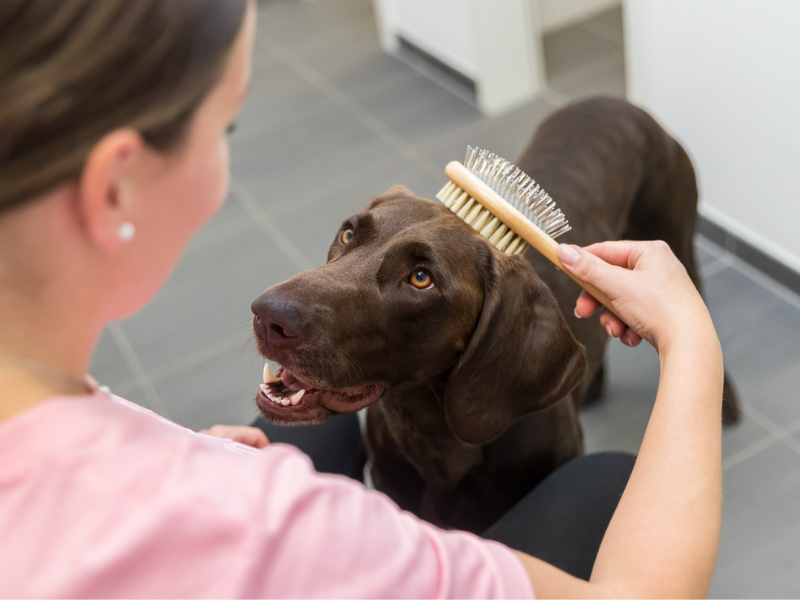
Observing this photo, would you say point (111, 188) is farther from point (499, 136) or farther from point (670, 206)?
point (499, 136)

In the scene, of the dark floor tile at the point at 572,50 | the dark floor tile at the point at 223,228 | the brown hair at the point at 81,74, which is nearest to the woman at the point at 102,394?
the brown hair at the point at 81,74

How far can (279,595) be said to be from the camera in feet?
2.29

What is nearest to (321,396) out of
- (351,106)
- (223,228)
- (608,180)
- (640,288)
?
(640,288)

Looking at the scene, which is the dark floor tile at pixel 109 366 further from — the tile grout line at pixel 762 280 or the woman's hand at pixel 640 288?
the tile grout line at pixel 762 280

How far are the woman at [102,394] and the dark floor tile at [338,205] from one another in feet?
10.1

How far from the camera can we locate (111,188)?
68 centimetres

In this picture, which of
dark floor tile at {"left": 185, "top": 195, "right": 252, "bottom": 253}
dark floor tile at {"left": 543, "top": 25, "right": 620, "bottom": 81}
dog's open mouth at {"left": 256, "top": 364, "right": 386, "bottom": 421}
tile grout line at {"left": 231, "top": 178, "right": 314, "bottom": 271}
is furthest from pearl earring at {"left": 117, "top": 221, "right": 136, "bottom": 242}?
dark floor tile at {"left": 543, "top": 25, "right": 620, "bottom": 81}

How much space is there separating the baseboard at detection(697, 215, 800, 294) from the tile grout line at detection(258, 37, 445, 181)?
4.83 feet

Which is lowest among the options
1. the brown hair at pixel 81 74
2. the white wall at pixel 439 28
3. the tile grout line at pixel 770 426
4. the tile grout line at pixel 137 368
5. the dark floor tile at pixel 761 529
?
the dark floor tile at pixel 761 529

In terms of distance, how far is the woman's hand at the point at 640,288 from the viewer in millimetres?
1237

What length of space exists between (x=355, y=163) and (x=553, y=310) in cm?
302

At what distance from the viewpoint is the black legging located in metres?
1.51

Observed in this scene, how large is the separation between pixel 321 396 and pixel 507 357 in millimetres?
428

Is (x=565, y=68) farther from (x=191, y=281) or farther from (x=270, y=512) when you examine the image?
(x=270, y=512)
